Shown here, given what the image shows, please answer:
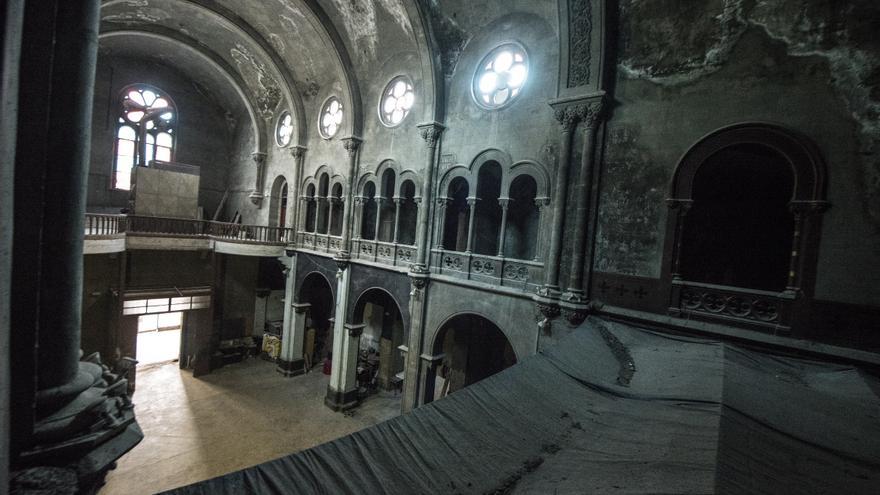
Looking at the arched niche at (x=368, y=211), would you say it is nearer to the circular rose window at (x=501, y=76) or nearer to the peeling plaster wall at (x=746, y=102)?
the circular rose window at (x=501, y=76)

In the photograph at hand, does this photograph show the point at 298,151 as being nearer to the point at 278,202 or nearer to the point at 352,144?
the point at 278,202

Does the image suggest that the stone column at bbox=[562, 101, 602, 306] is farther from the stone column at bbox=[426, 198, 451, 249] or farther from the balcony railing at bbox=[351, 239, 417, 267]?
the balcony railing at bbox=[351, 239, 417, 267]

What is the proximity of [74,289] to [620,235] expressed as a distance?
8.08 m

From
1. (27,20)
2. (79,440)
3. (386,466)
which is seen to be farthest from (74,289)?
(386,466)

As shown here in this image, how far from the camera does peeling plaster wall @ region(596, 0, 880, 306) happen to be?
5438mm

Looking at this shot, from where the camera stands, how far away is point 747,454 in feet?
10.0

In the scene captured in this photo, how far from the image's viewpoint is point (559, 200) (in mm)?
8219

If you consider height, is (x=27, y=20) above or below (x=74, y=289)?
above

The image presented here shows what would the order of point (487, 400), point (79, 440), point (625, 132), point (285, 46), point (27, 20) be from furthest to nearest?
1. point (285, 46)
2. point (625, 132)
3. point (487, 400)
4. point (79, 440)
5. point (27, 20)

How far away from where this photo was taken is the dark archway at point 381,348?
15.2m

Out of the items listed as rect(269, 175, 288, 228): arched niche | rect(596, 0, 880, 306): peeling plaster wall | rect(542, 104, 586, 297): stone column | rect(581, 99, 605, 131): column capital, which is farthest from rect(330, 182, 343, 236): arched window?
rect(596, 0, 880, 306): peeling plaster wall

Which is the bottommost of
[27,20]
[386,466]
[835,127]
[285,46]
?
[386,466]

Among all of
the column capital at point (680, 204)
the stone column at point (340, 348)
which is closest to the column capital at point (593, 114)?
the column capital at point (680, 204)

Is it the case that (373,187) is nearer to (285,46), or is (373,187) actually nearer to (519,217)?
(519,217)
